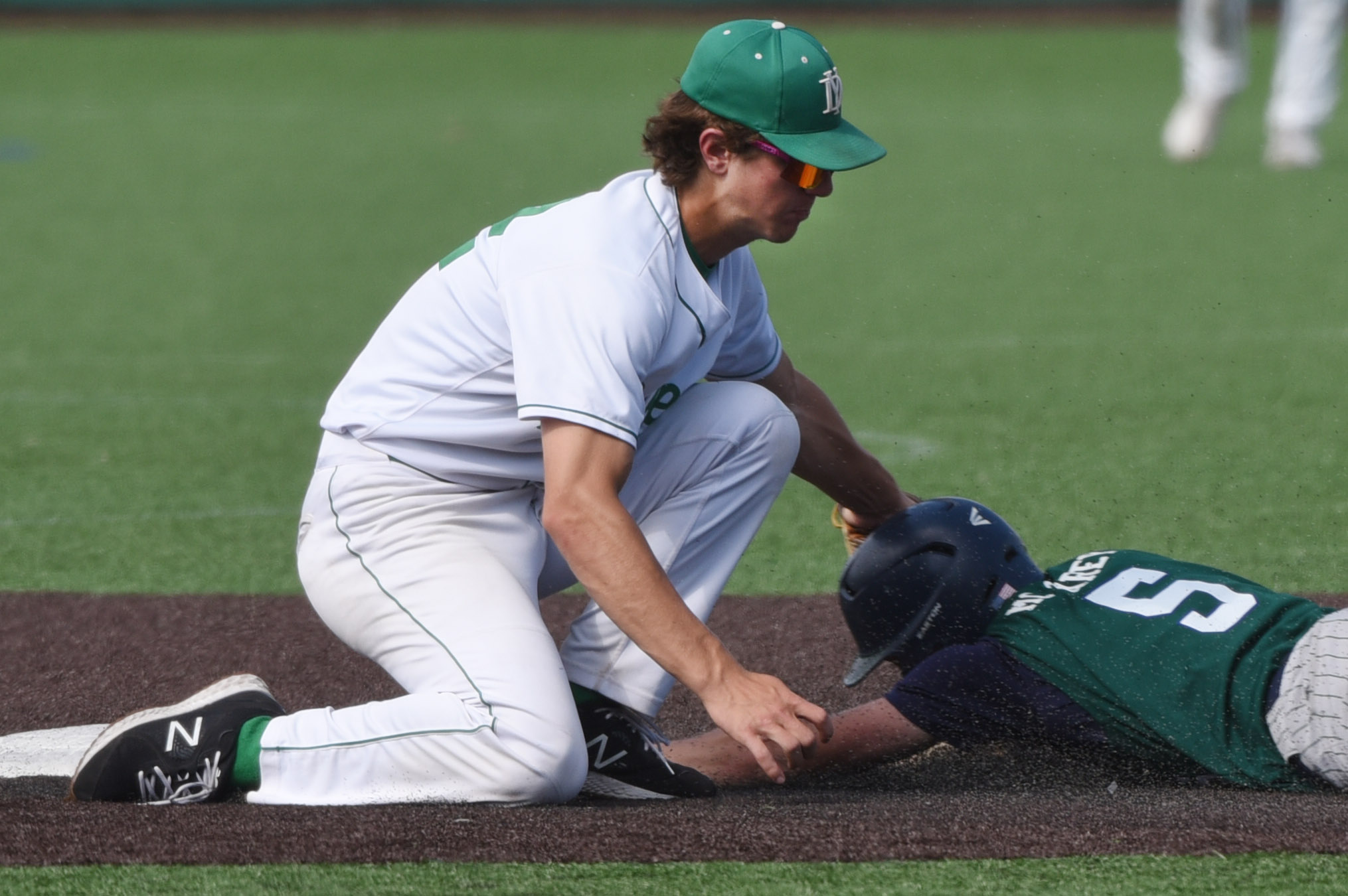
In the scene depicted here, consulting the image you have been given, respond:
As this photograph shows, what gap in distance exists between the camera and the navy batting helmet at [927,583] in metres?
4.16

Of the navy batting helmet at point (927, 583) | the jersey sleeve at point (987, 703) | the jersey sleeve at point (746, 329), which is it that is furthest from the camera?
the navy batting helmet at point (927, 583)

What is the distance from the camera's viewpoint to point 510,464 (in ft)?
12.6

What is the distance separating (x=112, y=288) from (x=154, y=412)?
11.7 feet

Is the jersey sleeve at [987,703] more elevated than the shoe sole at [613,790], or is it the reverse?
the jersey sleeve at [987,703]

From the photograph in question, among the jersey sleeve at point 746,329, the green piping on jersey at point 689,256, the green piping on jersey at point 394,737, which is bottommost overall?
the green piping on jersey at point 394,737

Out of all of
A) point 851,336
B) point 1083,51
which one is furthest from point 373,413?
point 1083,51

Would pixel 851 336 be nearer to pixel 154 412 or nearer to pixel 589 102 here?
pixel 154 412

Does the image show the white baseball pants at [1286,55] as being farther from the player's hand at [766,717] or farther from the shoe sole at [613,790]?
the player's hand at [766,717]

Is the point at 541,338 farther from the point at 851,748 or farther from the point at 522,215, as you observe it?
the point at 851,748

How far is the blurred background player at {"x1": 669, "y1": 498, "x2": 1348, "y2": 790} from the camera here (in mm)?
3529

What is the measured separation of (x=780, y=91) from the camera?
3607mm

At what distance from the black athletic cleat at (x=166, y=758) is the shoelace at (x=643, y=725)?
0.74 metres

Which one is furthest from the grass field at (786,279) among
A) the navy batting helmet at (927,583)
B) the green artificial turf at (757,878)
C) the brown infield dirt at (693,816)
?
the navy batting helmet at (927,583)

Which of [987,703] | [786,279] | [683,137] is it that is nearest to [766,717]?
[987,703]
